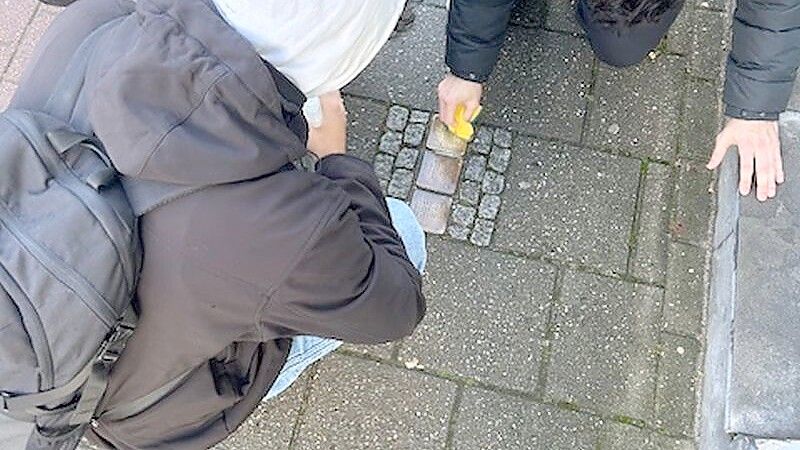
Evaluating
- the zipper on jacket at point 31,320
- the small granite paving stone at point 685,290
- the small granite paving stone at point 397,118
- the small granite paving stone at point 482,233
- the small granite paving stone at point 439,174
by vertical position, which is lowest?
the small granite paving stone at point 685,290

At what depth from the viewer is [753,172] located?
2.08 m

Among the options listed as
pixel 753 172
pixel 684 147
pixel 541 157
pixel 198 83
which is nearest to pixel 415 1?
pixel 541 157

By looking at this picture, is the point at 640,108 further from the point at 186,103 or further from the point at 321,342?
the point at 186,103

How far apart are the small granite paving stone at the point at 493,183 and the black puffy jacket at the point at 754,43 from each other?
396 millimetres

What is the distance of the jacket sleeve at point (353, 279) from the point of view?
1318 millimetres

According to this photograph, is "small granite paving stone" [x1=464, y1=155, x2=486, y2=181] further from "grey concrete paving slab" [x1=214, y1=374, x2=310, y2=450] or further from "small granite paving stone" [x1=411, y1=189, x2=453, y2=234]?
"grey concrete paving slab" [x1=214, y1=374, x2=310, y2=450]

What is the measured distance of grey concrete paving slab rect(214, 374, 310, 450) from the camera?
220 cm

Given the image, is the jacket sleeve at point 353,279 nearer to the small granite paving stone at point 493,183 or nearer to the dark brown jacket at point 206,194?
the dark brown jacket at point 206,194

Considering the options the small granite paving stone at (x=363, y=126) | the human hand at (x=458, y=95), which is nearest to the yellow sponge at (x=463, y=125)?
the human hand at (x=458, y=95)

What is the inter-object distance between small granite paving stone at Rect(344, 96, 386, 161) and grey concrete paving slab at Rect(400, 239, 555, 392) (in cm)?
34

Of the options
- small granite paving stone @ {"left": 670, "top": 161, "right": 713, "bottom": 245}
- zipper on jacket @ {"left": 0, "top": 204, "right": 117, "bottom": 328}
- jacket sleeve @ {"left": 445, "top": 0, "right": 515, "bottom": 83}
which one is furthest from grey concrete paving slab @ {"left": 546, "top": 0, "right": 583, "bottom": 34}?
zipper on jacket @ {"left": 0, "top": 204, "right": 117, "bottom": 328}

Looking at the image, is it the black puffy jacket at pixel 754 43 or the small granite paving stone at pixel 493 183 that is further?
the small granite paving stone at pixel 493 183

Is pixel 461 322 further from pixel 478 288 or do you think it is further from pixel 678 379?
pixel 678 379

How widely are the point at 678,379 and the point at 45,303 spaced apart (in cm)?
160
